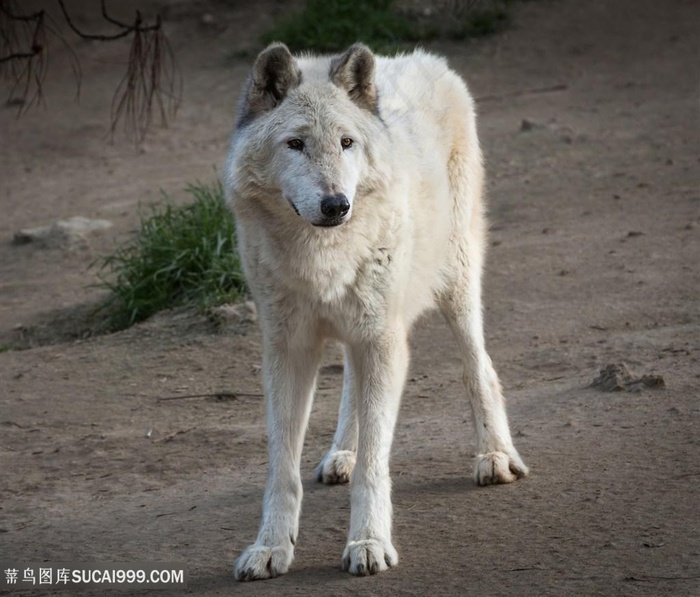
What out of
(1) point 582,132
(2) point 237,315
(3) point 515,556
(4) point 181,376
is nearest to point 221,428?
(4) point 181,376

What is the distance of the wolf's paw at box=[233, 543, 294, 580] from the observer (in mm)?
4062

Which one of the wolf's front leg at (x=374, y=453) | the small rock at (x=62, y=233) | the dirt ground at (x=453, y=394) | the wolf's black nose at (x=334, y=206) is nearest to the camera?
the wolf's black nose at (x=334, y=206)

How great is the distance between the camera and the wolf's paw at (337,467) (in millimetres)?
5133

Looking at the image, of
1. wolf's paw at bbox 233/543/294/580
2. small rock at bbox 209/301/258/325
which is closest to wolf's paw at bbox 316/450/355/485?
wolf's paw at bbox 233/543/294/580

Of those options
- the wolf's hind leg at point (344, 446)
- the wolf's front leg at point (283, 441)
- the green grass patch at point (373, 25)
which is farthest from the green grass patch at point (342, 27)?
the wolf's front leg at point (283, 441)

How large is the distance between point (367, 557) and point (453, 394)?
2247mm

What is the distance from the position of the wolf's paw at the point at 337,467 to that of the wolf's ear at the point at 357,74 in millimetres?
1702

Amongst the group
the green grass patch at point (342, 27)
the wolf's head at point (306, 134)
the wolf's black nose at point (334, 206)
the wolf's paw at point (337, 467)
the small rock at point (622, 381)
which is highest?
the green grass patch at point (342, 27)

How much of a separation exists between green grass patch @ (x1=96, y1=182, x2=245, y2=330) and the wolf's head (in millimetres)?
3125

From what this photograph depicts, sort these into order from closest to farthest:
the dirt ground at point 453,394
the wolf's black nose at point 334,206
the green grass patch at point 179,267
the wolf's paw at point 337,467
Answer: the wolf's black nose at point 334,206 → the dirt ground at point 453,394 → the wolf's paw at point 337,467 → the green grass patch at point 179,267

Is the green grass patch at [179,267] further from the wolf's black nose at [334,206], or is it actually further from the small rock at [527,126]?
the small rock at [527,126]

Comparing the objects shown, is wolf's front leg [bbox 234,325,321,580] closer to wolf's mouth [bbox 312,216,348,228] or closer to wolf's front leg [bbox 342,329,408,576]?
wolf's front leg [bbox 342,329,408,576]

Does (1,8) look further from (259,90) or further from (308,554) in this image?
(308,554)

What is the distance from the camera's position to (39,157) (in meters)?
12.2
